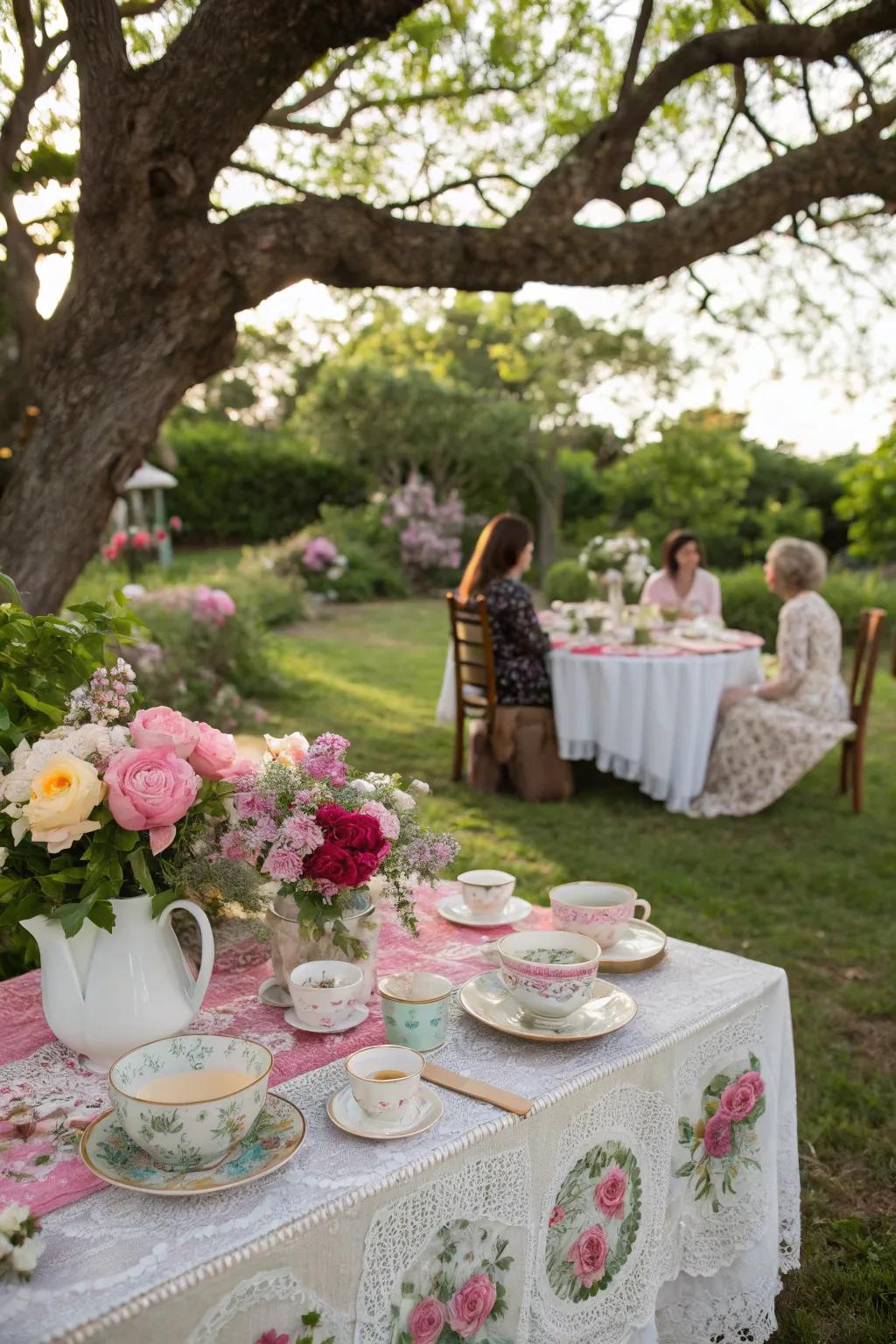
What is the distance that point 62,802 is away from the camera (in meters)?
1.38

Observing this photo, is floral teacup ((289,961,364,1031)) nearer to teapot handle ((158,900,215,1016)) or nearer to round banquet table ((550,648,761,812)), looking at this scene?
teapot handle ((158,900,215,1016))

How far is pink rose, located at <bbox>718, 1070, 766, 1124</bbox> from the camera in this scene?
1.82 metres

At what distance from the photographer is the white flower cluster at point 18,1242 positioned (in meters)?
1.07

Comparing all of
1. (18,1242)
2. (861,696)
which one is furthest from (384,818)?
(861,696)

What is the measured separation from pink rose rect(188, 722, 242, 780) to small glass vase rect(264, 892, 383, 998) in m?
0.26

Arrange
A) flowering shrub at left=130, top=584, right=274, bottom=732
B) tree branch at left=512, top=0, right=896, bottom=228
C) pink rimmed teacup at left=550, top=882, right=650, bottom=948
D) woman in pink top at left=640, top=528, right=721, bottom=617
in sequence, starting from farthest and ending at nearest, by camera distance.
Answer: flowering shrub at left=130, top=584, right=274, bottom=732 < woman in pink top at left=640, top=528, right=721, bottom=617 < tree branch at left=512, top=0, right=896, bottom=228 < pink rimmed teacup at left=550, top=882, right=650, bottom=948

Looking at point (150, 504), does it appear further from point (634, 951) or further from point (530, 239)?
point (634, 951)

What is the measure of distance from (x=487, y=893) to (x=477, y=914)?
59 millimetres

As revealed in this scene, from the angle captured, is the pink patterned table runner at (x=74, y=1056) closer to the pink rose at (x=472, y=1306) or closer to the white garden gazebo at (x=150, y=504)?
the pink rose at (x=472, y=1306)

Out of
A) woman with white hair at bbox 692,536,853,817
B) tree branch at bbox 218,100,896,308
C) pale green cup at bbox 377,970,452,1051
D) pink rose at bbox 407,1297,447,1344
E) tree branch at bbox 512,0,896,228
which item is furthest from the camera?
woman with white hair at bbox 692,536,853,817

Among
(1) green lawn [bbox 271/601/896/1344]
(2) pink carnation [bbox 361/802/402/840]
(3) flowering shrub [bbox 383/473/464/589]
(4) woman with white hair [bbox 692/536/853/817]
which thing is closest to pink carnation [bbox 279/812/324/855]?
(2) pink carnation [bbox 361/802/402/840]

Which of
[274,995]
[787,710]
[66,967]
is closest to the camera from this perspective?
[66,967]

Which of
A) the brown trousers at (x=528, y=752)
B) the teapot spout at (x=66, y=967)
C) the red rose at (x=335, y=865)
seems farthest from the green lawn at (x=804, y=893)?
the teapot spout at (x=66, y=967)

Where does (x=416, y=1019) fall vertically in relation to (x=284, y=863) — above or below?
below
